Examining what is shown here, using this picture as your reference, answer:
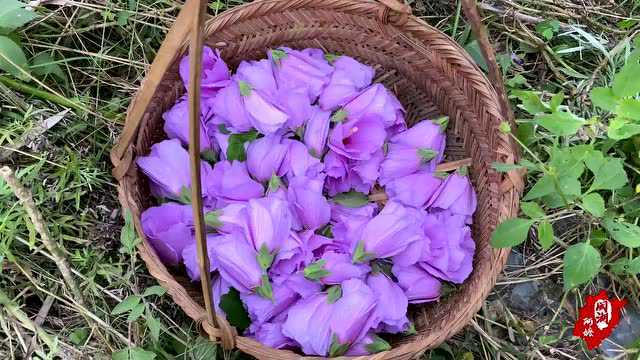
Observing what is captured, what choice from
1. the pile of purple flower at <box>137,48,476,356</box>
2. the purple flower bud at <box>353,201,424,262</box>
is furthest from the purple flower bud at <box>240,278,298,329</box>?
the purple flower bud at <box>353,201,424,262</box>

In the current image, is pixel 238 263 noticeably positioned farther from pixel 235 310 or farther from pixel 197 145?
pixel 197 145

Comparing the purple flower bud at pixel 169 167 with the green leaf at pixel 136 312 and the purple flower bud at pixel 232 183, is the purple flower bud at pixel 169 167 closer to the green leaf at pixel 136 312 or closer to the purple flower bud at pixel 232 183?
the purple flower bud at pixel 232 183

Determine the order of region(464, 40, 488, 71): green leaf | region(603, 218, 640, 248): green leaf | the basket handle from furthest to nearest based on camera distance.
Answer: region(464, 40, 488, 71): green leaf, region(603, 218, 640, 248): green leaf, the basket handle

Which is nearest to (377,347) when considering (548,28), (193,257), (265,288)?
(265,288)

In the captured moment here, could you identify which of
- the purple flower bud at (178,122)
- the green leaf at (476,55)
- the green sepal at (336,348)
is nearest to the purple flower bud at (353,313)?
the green sepal at (336,348)

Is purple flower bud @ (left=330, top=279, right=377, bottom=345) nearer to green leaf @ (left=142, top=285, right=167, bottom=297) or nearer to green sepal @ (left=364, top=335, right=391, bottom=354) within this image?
green sepal @ (left=364, top=335, right=391, bottom=354)

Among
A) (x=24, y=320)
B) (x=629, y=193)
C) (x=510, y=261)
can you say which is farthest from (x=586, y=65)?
(x=24, y=320)
